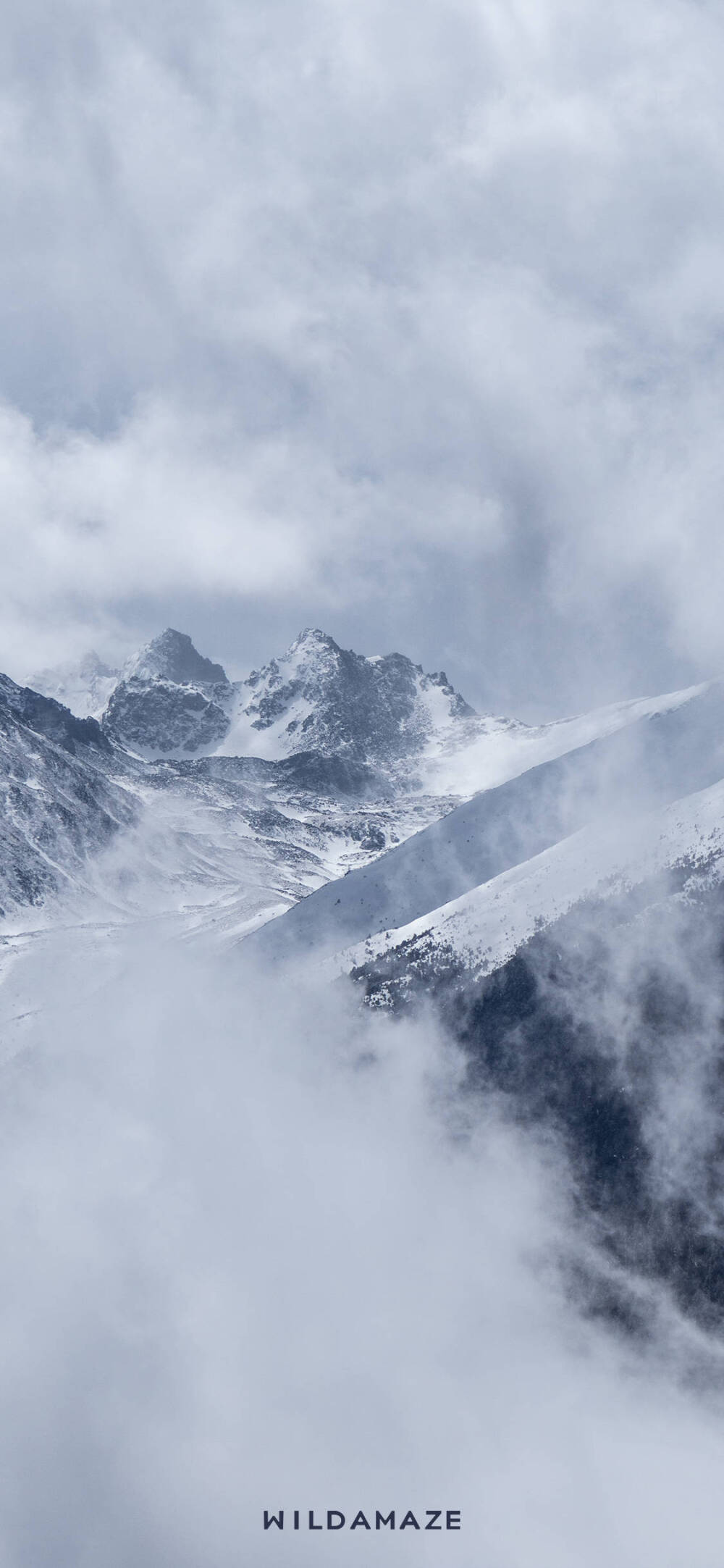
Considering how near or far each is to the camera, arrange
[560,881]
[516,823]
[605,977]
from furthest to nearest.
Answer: [516,823]
[560,881]
[605,977]

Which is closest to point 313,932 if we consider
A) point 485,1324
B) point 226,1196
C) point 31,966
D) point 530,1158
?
point 226,1196

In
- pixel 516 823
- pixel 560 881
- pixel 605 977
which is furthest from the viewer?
pixel 516 823

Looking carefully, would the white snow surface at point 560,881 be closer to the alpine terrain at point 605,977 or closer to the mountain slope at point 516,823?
the alpine terrain at point 605,977

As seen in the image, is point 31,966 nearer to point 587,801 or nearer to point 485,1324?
point 587,801

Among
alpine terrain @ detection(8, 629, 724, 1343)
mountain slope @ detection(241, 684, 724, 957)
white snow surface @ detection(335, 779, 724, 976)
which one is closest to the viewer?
alpine terrain @ detection(8, 629, 724, 1343)

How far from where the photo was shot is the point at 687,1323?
2719 inches

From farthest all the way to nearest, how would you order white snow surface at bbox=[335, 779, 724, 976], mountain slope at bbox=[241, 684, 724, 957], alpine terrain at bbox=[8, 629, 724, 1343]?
1. mountain slope at bbox=[241, 684, 724, 957]
2. white snow surface at bbox=[335, 779, 724, 976]
3. alpine terrain at bbox=[8, 629, 724, 1343]

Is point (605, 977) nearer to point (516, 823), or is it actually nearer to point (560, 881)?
point (560, 881)

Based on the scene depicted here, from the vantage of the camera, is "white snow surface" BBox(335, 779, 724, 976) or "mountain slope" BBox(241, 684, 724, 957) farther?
"mountain slope" BBox(241, 684, 724, 957)

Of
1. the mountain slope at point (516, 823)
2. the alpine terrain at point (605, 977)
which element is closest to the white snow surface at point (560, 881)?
the alpine terrain at point (605, 977)

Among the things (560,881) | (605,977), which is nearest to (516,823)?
(560,881)

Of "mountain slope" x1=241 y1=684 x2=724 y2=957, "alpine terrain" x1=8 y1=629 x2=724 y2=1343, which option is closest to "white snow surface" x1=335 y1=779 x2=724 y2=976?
"alpine terrain" x1=8 y1=629 x2=724 y2=1343

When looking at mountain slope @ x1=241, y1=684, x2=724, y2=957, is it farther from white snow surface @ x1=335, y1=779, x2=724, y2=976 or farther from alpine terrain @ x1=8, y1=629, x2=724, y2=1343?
white snow surface @ x1=335, y1=779, x2=724, y2=976

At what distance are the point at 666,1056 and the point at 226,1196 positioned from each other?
125ft
